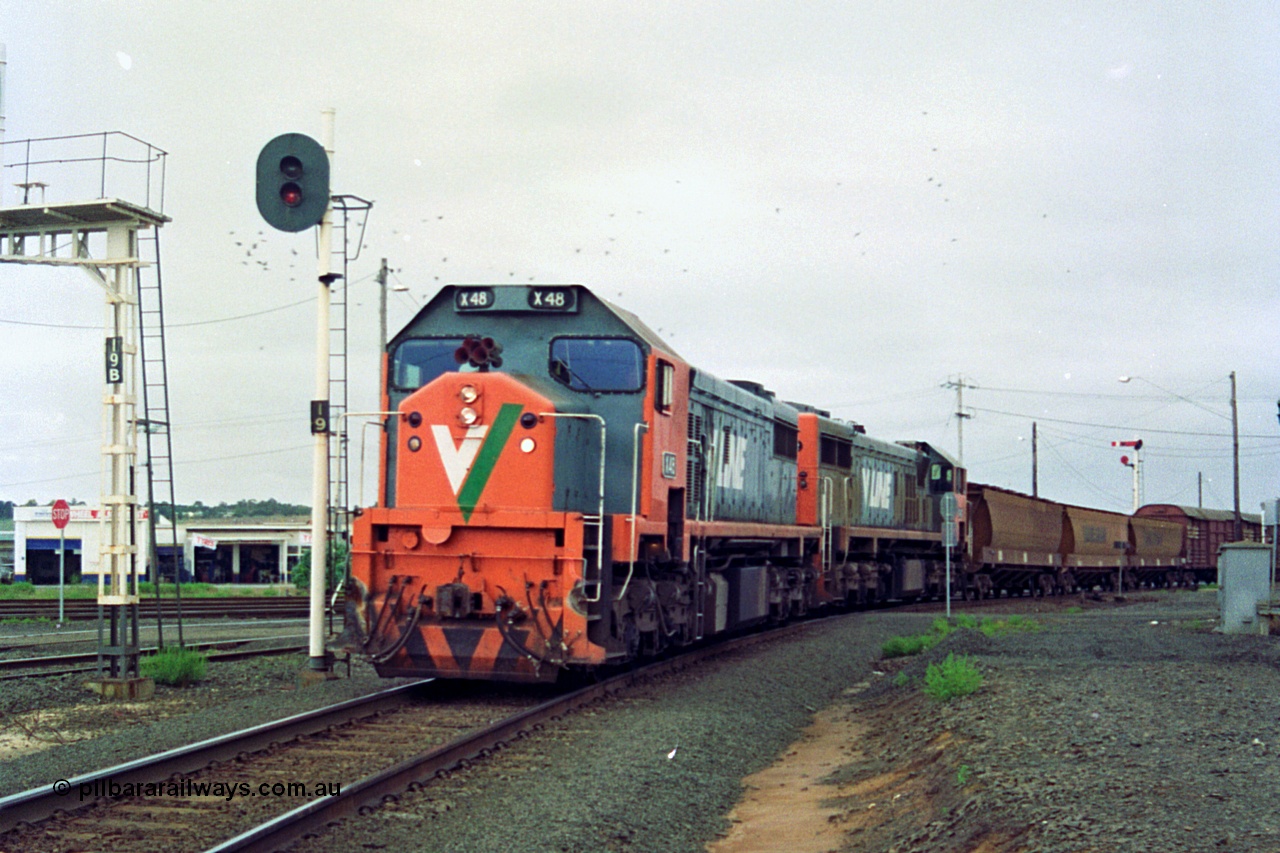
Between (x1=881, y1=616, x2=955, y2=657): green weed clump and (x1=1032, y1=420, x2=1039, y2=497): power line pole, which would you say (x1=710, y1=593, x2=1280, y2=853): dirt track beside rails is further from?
(x1=1032, y1=420, x2=1039, y2=497): power line pole

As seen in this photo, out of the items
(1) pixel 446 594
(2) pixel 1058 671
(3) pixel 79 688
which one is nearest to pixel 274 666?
(3) pixel 79 688

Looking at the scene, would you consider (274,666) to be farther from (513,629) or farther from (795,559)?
(795,559)

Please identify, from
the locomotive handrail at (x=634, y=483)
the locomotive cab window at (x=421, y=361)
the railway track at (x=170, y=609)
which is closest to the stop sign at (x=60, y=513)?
the railway track at (x=170, y=609)

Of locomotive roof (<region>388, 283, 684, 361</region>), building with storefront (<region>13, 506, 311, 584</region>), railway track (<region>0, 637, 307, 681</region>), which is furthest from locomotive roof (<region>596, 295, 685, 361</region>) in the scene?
building with storefront (<region>13, 506, 311, 584</region>)

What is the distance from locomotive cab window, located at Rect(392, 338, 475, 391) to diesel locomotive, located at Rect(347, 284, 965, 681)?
0.02 metres

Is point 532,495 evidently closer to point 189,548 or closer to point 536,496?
point 536,496

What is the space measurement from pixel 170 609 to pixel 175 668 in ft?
55.1

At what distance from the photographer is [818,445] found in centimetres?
2244

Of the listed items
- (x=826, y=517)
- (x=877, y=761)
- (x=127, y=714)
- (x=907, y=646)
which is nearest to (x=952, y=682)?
(x=877, y=761)

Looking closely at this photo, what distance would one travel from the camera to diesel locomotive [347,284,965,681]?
38.6 ft

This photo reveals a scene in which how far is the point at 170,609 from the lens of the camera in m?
29.4

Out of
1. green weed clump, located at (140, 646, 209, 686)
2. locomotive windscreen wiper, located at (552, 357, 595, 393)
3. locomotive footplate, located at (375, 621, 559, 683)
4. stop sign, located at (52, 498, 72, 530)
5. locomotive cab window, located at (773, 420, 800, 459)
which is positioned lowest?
green weed clump, located at (140, 646, 209, 686)

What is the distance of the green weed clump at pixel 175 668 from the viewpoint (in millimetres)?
13750

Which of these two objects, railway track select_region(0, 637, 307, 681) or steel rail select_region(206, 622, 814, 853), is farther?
railway track select_region(0, 637, 307, 681)
